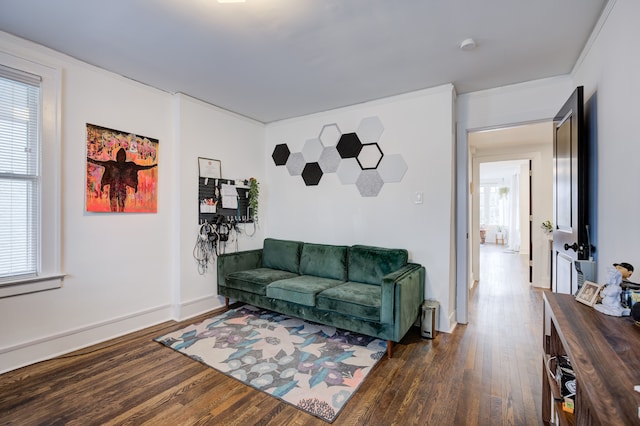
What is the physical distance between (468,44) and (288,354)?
9.08ft

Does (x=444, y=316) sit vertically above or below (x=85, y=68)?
below

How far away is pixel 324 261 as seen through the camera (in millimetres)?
3338

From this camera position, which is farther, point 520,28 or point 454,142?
point 454,142

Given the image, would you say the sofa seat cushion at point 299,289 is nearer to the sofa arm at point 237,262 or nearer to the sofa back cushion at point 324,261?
the sofa back cushion at point 324,261

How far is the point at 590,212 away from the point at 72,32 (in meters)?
3.90

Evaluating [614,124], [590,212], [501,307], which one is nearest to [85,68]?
[614,124]

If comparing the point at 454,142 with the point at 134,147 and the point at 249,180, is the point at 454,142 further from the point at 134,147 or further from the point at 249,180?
the point at 134,147

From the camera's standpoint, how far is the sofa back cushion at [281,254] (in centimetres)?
359

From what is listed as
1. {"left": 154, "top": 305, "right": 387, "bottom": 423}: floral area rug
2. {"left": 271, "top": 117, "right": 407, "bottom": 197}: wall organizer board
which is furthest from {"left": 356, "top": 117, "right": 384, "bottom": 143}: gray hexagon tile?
{"left": 154, "top": 305, "right": 387, "bottom": 423}: floral area rug

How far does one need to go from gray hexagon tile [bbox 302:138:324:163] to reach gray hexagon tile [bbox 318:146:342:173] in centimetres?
7

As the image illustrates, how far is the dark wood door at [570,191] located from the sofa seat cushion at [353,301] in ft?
4.90

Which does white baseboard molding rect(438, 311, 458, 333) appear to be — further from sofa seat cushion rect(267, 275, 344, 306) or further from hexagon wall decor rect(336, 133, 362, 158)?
hexagon wall decor rect(336, 133, 362, 158)

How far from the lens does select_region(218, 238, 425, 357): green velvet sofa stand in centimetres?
238

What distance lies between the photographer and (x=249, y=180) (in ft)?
12.9
